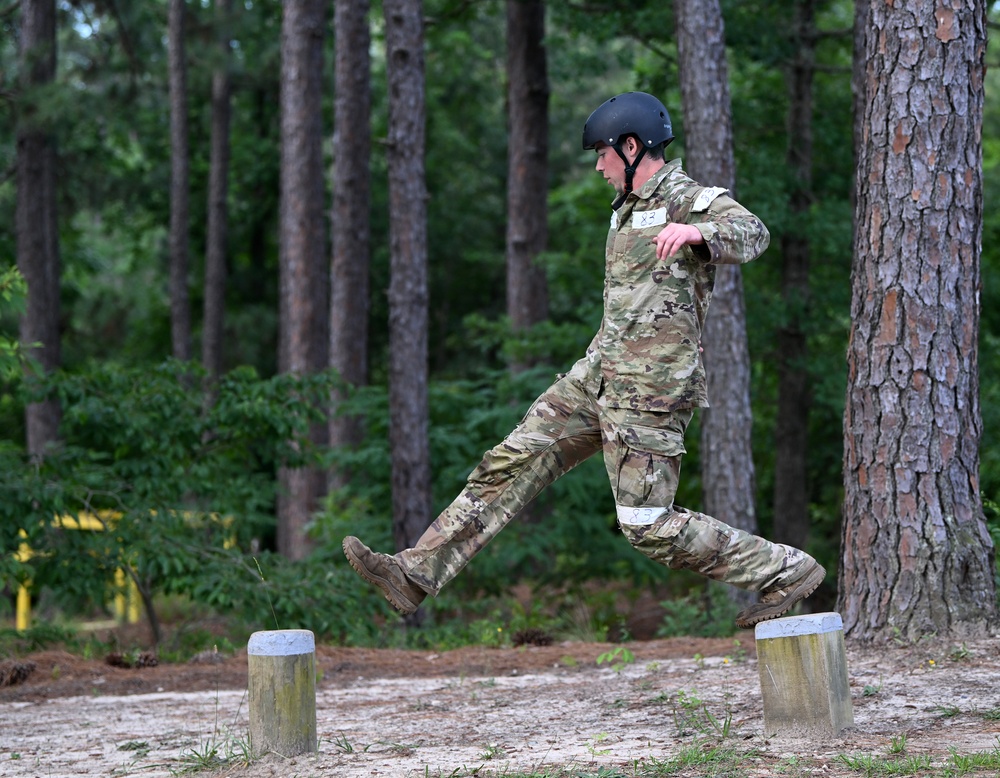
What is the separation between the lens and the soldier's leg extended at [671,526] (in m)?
4.41

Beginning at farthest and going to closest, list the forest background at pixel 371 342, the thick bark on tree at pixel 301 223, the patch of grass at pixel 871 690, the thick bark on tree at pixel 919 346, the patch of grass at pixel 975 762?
the thick bark on tree at pixel 301 223 < the forest background at pixel 371 342 < the thick bark on tree at pixel 919 346 < the patch of grass at pixel 871 690 < the patch of grass at pixel 975 762

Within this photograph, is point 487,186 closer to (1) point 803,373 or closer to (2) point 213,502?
(1) point 803,373

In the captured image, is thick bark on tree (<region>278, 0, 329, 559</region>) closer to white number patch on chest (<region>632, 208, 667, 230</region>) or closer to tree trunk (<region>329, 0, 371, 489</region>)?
tree trunk (<region>329, 0, 371, 489</region>)

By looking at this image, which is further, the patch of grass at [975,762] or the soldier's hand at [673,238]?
the soldier's hand at [673,238]

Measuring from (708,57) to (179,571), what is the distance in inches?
227

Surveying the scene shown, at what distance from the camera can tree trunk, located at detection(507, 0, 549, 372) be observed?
53.5ft

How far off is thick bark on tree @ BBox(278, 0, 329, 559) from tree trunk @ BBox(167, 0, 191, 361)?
18.2 ft

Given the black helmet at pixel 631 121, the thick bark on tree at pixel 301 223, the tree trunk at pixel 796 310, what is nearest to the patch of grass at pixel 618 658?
the black helmet at pixel 631 121

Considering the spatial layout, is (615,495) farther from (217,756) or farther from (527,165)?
(527,165)

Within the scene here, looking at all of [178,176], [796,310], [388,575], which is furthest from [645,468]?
[178,176]

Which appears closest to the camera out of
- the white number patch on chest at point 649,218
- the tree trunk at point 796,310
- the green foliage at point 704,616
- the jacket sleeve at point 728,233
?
the jacket sleeve at point 728,233

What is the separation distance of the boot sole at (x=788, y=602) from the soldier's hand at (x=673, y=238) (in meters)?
1.35

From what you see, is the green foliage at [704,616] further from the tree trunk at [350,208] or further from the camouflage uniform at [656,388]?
the tree trunk at [350,208]

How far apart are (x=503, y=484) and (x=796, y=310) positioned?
10592 mm
